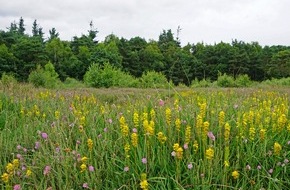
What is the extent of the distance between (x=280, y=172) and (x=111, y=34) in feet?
246

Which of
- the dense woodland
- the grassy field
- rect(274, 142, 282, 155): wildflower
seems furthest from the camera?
the dense woodland

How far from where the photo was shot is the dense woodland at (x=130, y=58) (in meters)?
48.6

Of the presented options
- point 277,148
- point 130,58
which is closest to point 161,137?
point 277,148

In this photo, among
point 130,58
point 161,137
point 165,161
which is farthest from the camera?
point 130,58

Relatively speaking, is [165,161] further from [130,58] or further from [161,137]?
[130,58]

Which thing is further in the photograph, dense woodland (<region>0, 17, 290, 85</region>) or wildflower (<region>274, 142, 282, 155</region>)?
dense woodland (<region>0, 17, 290, 85</region>)

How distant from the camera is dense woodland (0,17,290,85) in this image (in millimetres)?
48562

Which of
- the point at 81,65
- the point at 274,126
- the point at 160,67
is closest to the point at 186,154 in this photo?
the point at 274,126

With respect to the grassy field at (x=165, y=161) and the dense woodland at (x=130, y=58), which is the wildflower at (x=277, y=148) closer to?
the grassy field at (x=165, y=161)

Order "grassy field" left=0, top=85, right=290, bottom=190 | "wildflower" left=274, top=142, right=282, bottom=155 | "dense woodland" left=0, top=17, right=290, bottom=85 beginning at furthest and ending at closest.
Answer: "dense woodland" left=0, top=17, right=290, bottom=85
"wildflower" left=274, top=142, right=282, bottom=155
"grassy field" left=0, top=85, right=290, bottom=190

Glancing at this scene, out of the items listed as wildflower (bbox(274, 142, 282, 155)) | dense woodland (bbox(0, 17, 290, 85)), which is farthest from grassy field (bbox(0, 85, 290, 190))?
dense woodland (bbox(0, 17, 290, 85))

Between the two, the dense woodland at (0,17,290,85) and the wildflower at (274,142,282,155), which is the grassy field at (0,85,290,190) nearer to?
the wildflower at (274,142,282,155)

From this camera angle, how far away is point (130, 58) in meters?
57.8

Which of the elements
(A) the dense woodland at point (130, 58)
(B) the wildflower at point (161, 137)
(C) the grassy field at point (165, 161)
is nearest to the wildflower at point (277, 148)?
(C) the grassy field at point (165, 161)
